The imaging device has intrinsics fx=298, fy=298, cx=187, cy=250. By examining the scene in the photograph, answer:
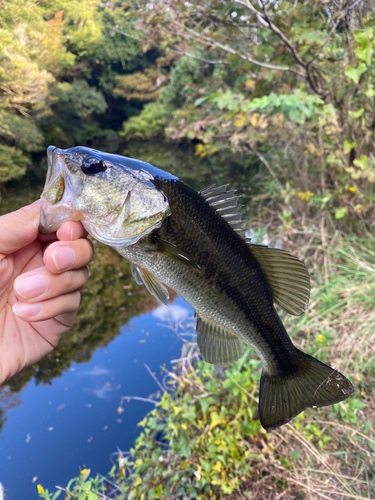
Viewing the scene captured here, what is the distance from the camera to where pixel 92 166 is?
1.11m

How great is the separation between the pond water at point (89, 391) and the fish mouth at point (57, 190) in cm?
238

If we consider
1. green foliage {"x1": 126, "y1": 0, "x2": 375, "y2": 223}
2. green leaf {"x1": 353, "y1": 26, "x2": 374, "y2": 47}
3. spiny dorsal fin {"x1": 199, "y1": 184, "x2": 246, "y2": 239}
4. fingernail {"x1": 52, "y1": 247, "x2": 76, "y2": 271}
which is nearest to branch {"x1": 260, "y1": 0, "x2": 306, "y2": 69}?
green foliage {"x1": 126, "y1": 0, "x2": 375, "y2": 223}

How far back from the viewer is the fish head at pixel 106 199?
1092mm

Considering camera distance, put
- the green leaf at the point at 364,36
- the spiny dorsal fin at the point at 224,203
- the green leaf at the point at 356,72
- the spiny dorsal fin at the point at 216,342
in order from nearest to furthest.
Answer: the spiny dorsal fin at the point at 224,203 → the spiny dorsal fin at the point at 216,342 → the green leaf at the point at 364,36 → the green leaf at the point at 356,72

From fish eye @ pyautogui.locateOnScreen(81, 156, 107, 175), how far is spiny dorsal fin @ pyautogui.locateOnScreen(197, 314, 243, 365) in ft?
2.35

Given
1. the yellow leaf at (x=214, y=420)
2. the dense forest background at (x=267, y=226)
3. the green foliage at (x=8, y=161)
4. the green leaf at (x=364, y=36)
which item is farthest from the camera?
the green foliage at (x=8, y=161)

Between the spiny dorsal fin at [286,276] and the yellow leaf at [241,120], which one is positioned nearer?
the spiny dorsal fin at [286,276]

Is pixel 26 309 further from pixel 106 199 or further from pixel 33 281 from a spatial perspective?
pixel 106 199

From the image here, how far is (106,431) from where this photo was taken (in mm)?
3340

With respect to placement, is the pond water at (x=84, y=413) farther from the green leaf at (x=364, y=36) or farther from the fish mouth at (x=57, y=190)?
the green leaf at (x=364, y=36)

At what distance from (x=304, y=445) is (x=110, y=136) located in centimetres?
2504

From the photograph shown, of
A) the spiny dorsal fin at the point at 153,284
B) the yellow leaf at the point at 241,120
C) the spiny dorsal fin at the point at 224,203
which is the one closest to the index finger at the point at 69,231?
the spiny dorsal fin at the point at 153,284

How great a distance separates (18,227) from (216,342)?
38.3 inches

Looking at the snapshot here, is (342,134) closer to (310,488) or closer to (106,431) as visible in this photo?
(310,488)
